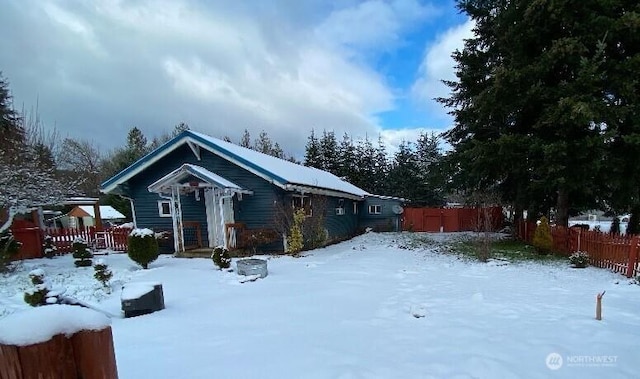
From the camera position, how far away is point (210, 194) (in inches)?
531

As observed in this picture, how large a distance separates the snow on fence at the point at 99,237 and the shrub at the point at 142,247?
527cm

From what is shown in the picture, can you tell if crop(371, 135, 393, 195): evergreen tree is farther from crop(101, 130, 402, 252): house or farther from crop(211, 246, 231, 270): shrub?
crop(211, 246, 231, 270): shrub

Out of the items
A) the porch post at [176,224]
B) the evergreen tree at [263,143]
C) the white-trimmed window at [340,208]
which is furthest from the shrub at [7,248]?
the evergreen tree at [263,143]

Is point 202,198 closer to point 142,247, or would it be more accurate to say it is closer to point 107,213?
point 142,247

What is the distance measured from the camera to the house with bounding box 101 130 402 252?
12.4 meters

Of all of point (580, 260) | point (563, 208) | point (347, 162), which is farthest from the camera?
point (347, 162)

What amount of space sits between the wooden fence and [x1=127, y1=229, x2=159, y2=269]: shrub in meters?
13.0

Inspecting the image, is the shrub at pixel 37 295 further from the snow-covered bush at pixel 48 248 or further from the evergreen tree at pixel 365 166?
the evergreen tree at pixel 365 166

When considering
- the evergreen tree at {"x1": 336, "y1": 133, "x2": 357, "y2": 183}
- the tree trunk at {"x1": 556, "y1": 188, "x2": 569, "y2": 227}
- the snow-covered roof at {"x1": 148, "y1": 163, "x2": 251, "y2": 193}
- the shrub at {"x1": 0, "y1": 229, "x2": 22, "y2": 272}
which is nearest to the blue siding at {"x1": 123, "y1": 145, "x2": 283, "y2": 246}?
the snow-covered roof at {"x1": 148, "y1": 163, "x2": 251, "y2": 193}

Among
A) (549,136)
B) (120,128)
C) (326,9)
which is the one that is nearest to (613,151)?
(549,136)

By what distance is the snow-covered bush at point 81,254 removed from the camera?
10.6 metres

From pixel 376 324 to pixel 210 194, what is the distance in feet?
33.8

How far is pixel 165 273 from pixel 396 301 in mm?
6524

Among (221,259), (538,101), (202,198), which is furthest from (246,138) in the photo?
(221,259)
